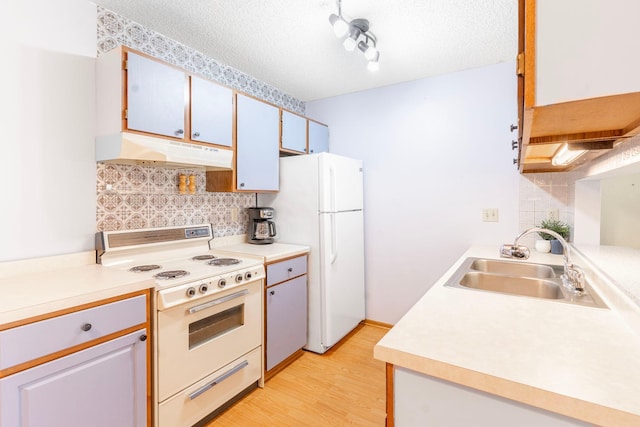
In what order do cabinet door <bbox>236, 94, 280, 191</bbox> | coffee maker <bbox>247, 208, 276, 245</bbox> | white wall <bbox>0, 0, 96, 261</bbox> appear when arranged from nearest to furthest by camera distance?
white wall <bbox>0, 0, 96, 261</bbox> → cabinet door <bbox>236, 94, 280, 191</bbox> → coffee maker <bbox>247, 208, 276, 245</bbox>

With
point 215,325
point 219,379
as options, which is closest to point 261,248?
point 215,325

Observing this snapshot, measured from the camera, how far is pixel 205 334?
184cm

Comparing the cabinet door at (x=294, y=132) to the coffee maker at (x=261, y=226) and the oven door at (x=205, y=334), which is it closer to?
the coffee maker at (x=261, y=226)

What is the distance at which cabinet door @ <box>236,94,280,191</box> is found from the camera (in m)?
2.37

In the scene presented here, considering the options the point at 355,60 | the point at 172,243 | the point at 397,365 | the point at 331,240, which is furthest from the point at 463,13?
the point at 172,243

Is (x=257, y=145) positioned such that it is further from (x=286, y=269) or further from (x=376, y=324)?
(x=376, y=324)

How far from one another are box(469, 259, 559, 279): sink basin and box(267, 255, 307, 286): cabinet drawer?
1.25 m

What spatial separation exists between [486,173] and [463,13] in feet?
4.22

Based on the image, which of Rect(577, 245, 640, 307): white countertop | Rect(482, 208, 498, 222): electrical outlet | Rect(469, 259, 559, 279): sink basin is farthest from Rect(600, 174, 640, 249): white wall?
Rect(469, 259, 559, 279): sink basin

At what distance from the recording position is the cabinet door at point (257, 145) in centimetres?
237

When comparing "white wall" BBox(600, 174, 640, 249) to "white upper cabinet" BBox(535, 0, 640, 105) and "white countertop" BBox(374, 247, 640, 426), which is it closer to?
"white countertop" BBox(374, 247, 640, 426)

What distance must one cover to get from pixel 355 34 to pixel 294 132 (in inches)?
45.2

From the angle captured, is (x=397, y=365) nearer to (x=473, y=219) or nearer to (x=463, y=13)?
(x=463, y=13)

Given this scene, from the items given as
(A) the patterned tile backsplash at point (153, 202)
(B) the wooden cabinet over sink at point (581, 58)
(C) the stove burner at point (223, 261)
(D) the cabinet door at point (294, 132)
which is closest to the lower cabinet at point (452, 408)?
(B) the wooden cabinet over sink at point (581, 58)
